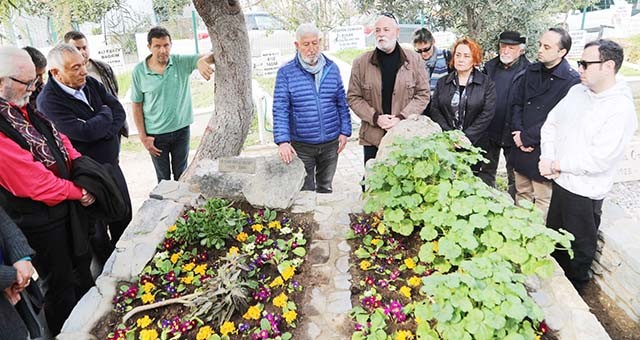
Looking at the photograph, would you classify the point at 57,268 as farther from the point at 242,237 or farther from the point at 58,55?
the point at 58,55

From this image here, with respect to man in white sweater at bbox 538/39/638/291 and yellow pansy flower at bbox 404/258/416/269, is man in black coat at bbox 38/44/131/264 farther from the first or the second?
man in white sweater at bbox 538/39/638/291

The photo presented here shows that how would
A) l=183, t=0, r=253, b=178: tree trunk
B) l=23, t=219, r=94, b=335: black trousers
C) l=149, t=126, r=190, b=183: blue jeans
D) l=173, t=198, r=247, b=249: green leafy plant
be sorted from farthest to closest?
l=149, t=126, r=190, b=183: blue jeans, l=183, t=0, r=253, b=178: tree trunk, l=173, t=198, r=247, b=249: green leafy plant, l=23, t=219, r=94, b=335: black trousers

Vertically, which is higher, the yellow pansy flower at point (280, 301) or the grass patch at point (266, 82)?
the grass patch at point (266, 82)

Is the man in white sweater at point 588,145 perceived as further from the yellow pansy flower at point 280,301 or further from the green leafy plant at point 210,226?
the green leafy plant at point 210,226

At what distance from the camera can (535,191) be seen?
3539 mm

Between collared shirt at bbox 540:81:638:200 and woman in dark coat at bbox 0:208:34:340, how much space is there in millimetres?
3110

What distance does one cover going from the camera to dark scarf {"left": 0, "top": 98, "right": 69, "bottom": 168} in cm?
Answer: 232

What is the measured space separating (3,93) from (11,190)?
51cm

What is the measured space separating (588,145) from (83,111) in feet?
11.0

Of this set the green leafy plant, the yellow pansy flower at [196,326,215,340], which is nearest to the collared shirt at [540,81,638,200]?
the green leafy plant

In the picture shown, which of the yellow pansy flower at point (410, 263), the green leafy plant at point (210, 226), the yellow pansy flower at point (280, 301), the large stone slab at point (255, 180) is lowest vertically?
the yellow pansy flower at point (280, 301)

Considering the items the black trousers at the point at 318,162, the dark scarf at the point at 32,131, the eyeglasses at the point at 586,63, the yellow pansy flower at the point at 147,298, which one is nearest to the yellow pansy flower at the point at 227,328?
the yellow pansy flower at the point at 147,298

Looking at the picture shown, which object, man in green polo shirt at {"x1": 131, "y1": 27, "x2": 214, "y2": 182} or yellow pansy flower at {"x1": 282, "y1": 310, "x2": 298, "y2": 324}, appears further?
man in green polo shirt at {"x1": 131, "y1": 27, "x2": 214, "y2": 182}

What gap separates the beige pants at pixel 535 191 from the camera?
345 cm
